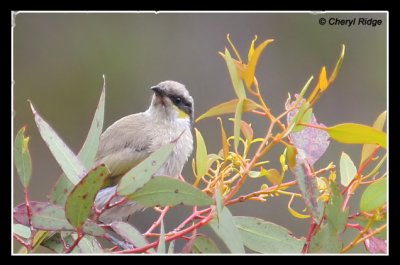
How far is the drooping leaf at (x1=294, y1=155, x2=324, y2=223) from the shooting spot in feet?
4.48

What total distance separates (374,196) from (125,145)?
1.00 m

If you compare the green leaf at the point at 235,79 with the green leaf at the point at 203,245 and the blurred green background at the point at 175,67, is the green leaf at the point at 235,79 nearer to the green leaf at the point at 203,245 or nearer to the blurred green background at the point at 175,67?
the green leaf at the point at 203,245

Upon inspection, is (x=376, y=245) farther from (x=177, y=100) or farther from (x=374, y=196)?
(x=177, y=100)

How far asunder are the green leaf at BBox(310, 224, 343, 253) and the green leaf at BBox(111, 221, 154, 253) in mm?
283

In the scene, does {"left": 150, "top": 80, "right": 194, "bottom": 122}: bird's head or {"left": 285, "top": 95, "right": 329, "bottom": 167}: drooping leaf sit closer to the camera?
{"left": 285, "top": 95, "right": 329, "bottom": 167}: drooping leaf

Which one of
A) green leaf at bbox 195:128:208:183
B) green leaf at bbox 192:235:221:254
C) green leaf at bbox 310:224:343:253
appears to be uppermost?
green leaf at bbox 195:128:208:183

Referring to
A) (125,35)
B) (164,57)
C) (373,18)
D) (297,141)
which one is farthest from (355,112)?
(297,141)

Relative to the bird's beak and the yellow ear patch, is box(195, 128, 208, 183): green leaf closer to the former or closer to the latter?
the bird's beak

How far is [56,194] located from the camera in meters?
1.41

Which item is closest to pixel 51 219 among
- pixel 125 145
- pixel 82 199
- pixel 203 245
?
pixel 82 199

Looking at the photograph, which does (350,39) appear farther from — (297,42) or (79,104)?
(79,104)

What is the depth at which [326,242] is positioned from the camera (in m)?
1.36

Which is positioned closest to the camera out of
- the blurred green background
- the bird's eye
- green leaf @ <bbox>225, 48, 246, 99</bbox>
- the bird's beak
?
green leaf @ <bbox>225, 48, 246, 99</bbox>

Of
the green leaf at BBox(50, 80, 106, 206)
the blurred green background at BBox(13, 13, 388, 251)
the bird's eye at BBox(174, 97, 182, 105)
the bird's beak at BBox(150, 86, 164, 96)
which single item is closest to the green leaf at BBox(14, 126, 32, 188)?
the green leaf at BBox(50, 80, 106, 206)
